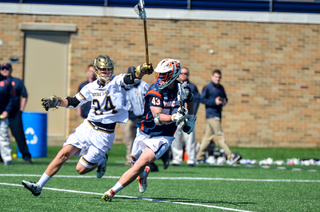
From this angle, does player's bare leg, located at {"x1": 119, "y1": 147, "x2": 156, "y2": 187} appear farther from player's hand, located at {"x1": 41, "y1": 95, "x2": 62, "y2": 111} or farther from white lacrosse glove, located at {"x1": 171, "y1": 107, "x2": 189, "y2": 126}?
player's hand, located at {"x1": 41, "y1": 95, "x2": 62, "y2": 111}

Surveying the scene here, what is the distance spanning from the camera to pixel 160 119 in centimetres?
553

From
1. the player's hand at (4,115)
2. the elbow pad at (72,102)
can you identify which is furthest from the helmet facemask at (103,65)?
the player's hand at (4,115)

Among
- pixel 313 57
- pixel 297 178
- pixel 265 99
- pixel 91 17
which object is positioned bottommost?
pixel 297 178

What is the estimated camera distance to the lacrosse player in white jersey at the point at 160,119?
559 centimetres

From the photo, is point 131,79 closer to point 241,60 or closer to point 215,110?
point 215,110

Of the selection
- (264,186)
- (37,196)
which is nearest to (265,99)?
(264,186)

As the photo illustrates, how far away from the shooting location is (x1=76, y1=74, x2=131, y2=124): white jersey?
6.29 m

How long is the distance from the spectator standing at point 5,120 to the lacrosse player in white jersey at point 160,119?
214 inches

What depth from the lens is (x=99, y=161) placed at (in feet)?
21.9

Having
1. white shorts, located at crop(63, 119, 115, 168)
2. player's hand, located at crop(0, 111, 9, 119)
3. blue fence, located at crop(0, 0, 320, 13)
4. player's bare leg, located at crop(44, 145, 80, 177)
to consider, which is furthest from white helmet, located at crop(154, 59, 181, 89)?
blue fence, located at crop(0, 0, 320, 13)

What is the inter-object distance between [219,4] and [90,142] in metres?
11.4

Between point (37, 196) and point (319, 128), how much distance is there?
1285 cm

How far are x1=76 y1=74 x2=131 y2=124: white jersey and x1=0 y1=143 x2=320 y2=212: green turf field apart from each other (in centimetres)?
103

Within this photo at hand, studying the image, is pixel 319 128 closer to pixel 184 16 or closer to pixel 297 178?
pixel 184 16
